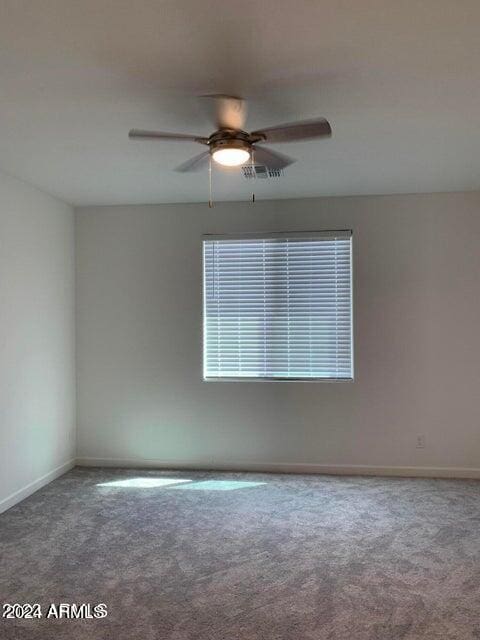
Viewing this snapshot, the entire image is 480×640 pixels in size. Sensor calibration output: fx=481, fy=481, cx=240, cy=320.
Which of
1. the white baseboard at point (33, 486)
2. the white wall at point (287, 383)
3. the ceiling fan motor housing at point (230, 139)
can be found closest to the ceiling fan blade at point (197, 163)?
the ceiling fan motor housing at point (230, 139)

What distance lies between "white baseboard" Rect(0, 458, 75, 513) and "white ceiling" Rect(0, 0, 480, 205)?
2495mm

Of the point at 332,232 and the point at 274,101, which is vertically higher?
the point at 274,101

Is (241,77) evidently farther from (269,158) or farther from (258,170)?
(258,170)

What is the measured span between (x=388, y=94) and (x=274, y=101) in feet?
1.87

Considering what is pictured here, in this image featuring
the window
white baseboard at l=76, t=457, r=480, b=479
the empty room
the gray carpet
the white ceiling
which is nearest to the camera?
the white ceiling

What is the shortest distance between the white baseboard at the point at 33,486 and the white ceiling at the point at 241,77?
8.19ft

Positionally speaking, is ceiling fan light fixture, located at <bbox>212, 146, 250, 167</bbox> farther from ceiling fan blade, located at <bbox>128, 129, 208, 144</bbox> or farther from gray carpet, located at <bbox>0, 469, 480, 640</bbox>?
gray carpet, located at <bbox>0, 469, 480, 640</bbox>

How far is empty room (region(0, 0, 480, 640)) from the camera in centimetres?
211

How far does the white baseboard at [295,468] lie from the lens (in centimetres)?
429

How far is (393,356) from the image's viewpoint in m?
4.37

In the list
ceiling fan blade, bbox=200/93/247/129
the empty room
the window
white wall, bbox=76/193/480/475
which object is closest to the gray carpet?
the empty room

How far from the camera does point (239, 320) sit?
4629 mm

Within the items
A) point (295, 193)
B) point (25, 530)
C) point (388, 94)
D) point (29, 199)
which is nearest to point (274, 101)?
point (388, 94)

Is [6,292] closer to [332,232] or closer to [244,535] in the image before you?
[244,535]
